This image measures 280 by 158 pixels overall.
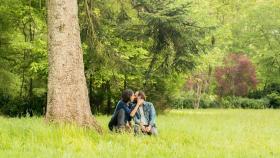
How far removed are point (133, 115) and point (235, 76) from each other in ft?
140

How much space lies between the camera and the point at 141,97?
11883 millimetres

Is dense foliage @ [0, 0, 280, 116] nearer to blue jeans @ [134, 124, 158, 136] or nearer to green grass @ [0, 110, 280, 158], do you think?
blue jeans @ [134, 124, 158, 136]

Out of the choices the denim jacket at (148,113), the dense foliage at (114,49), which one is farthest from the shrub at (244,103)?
the denim jacket at (148,113)

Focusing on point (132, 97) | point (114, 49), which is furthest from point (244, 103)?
point (132, 97)

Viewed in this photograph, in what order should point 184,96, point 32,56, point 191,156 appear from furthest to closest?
point 184,96
point 32,56
point 191,156

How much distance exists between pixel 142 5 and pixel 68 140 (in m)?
10.7

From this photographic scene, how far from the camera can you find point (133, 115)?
1171cm

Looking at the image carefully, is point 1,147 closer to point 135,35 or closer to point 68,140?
point 68,140

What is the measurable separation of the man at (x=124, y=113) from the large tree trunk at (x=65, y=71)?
1.00 metres

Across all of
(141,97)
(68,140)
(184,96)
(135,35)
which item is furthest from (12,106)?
(184,96)

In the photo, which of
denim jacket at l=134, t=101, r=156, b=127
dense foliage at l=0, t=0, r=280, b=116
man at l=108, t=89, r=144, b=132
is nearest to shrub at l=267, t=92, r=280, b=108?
dense foliage at l=0, t=0, r=280, b=116

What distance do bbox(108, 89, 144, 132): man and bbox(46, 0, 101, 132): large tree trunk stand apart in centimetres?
100

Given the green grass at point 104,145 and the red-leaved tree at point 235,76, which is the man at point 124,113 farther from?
the red-leaved tree at point 235,76

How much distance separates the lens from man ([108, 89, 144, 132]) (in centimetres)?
1138
